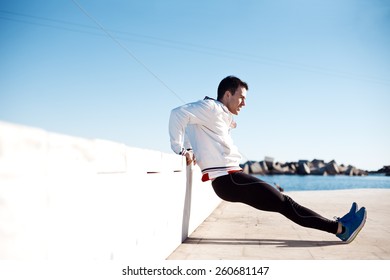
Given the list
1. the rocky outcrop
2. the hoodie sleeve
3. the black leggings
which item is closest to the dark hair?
the hoodie sleeve

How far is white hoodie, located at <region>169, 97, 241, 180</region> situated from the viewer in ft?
8.51

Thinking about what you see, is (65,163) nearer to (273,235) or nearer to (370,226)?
(273,235)

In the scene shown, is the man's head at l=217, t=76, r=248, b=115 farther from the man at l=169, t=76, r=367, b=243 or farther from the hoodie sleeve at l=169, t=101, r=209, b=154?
the hoodie sleeve at l=169, t=101, r=209, b=154

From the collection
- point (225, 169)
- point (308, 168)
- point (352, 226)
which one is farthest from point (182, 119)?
point (308, 168)

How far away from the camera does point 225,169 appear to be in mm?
2582

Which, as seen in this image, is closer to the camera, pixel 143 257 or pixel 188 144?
pixel 143 257

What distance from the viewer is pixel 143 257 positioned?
1745 millimetres

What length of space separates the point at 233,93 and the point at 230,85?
64 millimetres

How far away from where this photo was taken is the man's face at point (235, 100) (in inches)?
112

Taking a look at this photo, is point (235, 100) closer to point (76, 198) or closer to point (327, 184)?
point (76, 198)

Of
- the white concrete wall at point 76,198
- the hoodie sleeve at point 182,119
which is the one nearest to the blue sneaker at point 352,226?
the hoodie sleeve at point 182,119

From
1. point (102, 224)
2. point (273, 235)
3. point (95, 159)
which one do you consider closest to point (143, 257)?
point (102, 224)

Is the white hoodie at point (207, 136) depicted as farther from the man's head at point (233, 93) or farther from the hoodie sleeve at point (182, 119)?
the man's head at point (233, 93)

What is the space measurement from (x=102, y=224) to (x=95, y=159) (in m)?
0.23
